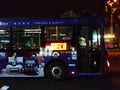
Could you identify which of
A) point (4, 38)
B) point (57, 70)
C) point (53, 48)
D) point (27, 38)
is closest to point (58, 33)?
point (53, 48)

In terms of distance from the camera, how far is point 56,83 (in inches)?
680

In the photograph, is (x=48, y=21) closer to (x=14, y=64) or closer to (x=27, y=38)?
(x=27, y=38)

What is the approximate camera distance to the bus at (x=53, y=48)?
1816cm

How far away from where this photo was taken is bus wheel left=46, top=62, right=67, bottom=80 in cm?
1811

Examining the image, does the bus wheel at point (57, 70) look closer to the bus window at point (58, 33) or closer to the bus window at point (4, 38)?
the bus window at point (58, 33)

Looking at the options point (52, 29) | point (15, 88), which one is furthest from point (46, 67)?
point (15, 88)

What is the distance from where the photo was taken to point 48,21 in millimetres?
18359

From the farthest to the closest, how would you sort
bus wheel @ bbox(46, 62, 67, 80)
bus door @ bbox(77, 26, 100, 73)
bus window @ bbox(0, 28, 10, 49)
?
bus window @ bbox(0, 28, 10, 49), bus door @ bbox(77, 26, 100, 73), bus wheel @ bbox(46, 62, 67, 80)

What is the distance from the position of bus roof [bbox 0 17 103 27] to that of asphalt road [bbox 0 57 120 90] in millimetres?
2415

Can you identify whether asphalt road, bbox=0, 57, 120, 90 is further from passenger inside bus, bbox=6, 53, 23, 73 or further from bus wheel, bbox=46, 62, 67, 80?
passenger inside bus, bbox=6, 53, 23, 73

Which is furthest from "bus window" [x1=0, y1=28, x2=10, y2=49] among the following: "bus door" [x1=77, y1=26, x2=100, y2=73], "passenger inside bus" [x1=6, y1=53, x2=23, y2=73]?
"bus door" [x1=77, y1=26, x2=100, y2=73]

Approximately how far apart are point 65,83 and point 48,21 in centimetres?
287

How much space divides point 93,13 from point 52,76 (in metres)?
3.28

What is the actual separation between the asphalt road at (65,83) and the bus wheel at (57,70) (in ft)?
0.93
